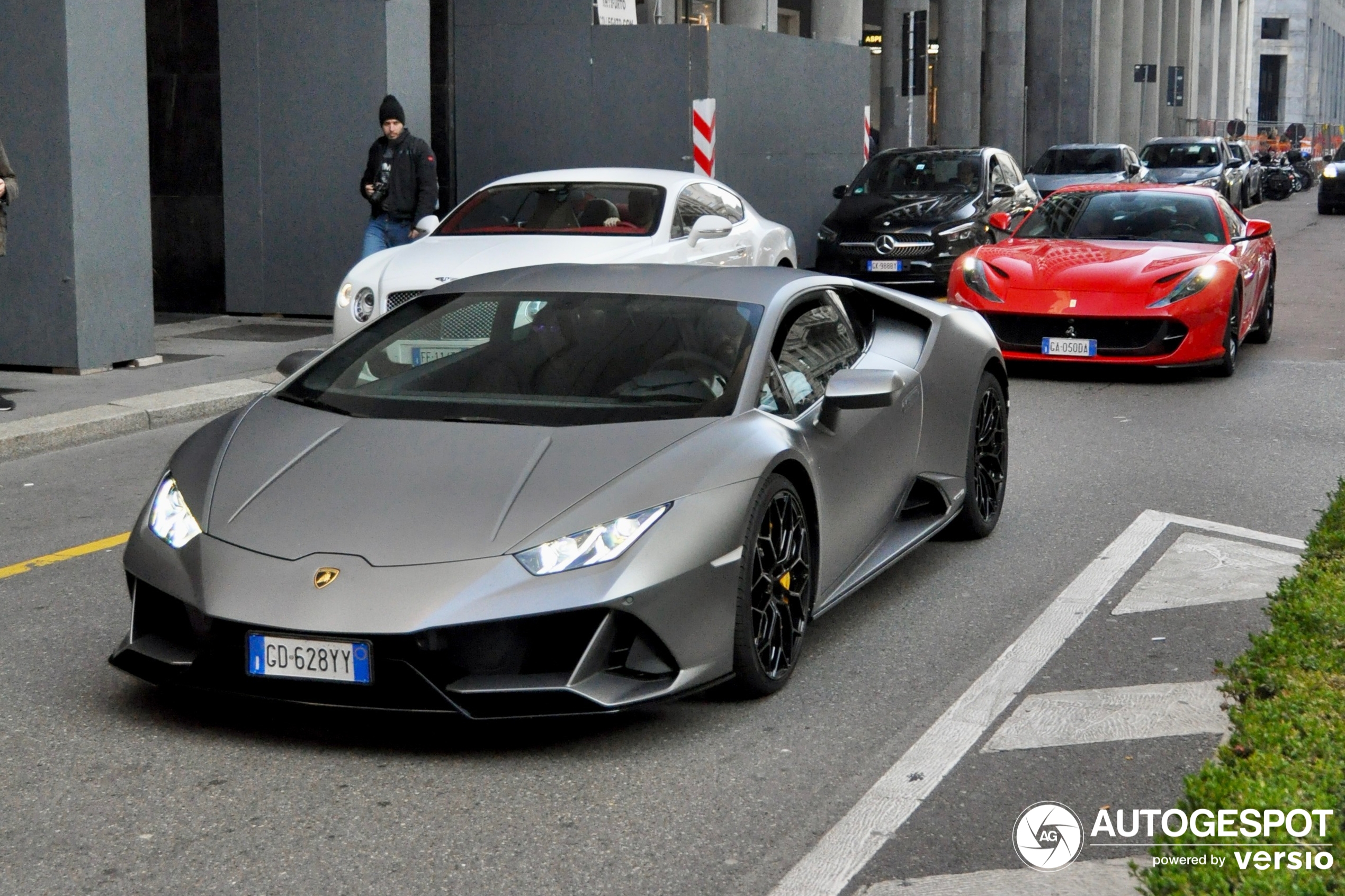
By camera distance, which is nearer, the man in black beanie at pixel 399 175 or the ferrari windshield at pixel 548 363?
the ferrari windshield at pixel 548 363

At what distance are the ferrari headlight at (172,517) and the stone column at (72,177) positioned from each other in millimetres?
7536

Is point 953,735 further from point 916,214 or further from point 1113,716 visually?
point 916,214

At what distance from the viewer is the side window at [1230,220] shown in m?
13.5

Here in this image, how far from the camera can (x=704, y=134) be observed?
18.4 metres

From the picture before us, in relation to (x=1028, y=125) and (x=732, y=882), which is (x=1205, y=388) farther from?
(x=1028, y=125)

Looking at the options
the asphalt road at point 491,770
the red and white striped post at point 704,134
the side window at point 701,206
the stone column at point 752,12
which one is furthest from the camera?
the stone column at point 752,12

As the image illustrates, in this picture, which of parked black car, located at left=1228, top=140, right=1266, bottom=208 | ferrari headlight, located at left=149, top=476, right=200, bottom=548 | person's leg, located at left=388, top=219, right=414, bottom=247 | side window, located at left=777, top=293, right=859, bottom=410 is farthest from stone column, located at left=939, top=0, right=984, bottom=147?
ferrari headlight, located at left=149, top=476, right=200, bottom=548

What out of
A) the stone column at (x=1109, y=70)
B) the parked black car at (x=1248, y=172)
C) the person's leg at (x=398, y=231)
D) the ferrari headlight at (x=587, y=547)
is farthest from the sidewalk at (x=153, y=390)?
the stone column at (x=1109, y=70)

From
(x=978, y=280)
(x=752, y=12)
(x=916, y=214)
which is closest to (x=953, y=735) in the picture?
(x=978, y=280)

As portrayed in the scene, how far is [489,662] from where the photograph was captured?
4.38 m

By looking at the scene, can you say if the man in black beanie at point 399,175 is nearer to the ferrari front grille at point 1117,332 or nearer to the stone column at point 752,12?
the ferrari front grille at point 1117,332

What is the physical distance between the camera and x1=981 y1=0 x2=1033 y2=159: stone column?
43000 mm

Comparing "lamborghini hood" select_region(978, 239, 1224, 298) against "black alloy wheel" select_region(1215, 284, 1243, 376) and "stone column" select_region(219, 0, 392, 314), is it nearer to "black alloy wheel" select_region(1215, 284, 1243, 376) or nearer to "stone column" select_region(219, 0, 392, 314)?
"black alloy wheel" select_region(1215, 284, 1243, 376)

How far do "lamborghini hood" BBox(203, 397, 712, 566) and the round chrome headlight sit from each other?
6.54 m
